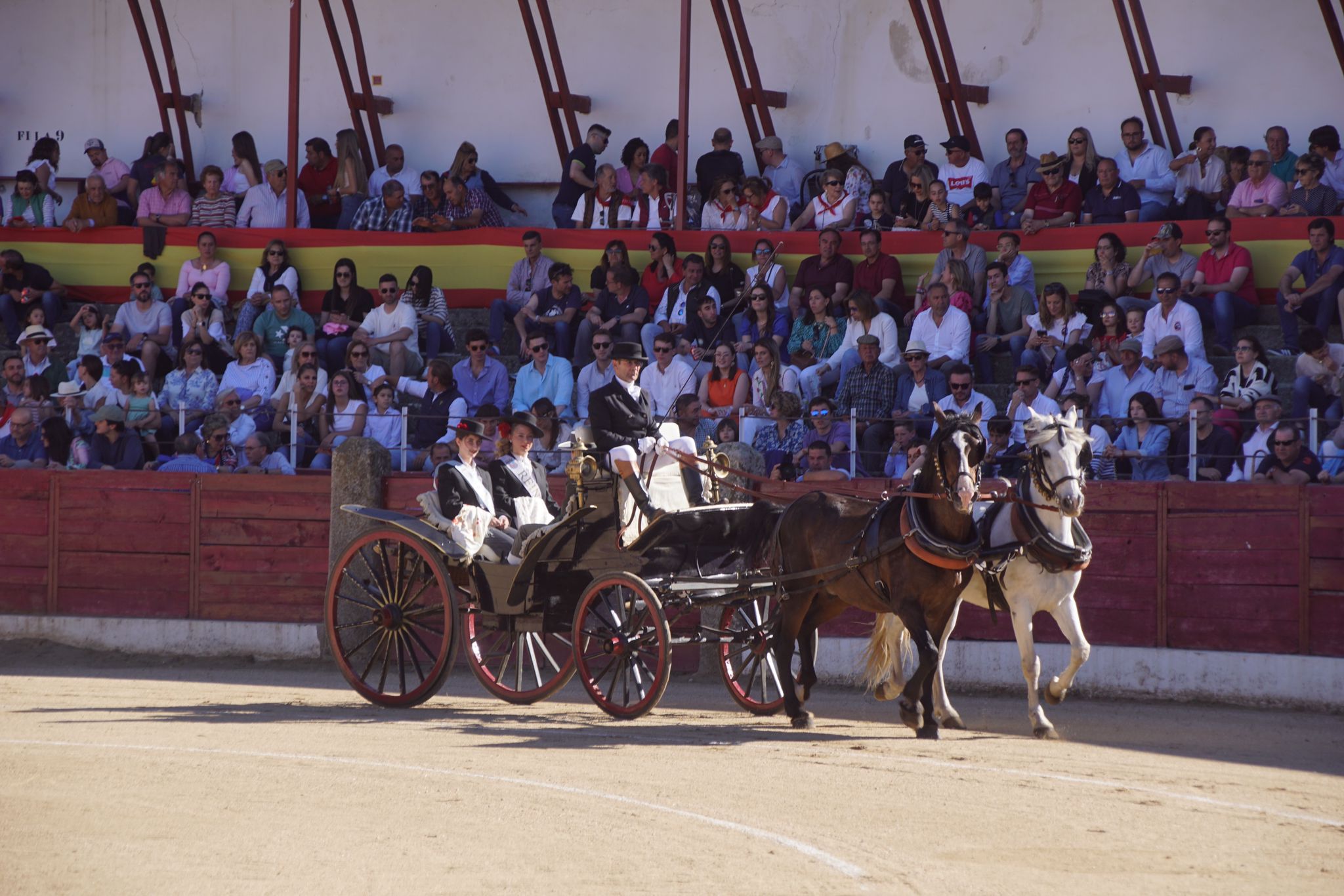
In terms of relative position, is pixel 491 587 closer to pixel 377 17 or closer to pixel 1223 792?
pixel 1223 792

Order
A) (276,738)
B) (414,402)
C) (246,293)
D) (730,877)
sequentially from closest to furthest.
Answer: (730,877) → (276,738) → (414,402) → (246,293)

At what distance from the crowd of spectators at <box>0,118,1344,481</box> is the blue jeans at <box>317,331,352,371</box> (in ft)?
0.08

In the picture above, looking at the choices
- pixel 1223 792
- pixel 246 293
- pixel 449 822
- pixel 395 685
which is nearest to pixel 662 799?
pixel 449 822

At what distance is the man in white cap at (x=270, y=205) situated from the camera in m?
17.5

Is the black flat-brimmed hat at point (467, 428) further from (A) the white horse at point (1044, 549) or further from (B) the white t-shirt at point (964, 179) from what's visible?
(B) the white t-shirt at point (964, 179)

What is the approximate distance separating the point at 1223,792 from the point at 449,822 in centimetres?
322

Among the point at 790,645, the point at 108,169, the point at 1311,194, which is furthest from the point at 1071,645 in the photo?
the point at 108,169

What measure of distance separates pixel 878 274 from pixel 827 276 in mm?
433

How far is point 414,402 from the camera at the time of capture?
14.5 m

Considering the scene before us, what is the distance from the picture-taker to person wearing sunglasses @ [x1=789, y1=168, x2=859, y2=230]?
15281 millimetres

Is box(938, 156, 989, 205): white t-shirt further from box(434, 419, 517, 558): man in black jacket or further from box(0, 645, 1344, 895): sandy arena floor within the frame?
box(434, 419, 517, 558): man in black jacket

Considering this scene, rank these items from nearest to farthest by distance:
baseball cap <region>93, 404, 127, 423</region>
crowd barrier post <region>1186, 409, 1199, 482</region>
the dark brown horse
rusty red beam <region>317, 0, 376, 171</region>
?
the dark brown horse, crowd barrier post <region>1186, 409, 1199, 482</region>, baseball cap <region>93, 404, 127, 423</region>, rusty red beam <region>317, 0, 376, 171</region>

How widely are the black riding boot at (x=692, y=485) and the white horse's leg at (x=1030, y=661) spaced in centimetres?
180

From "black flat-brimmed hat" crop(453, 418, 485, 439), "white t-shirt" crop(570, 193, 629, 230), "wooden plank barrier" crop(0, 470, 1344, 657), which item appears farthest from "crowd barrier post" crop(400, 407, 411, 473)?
"white t-shirt" crop(570, 193, 629, 230)
